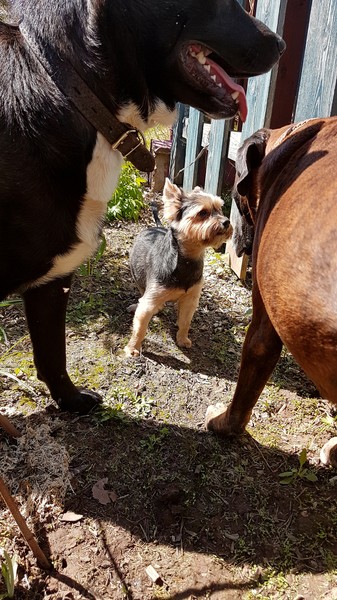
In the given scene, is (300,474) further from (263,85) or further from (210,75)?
(263,85)

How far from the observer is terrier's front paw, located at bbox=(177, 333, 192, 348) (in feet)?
12.0

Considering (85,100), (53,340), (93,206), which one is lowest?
(53,340)

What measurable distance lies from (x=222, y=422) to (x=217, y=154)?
3.02 meters

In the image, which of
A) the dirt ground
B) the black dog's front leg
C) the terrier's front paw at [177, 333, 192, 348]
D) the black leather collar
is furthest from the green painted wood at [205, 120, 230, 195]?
the black leather collar

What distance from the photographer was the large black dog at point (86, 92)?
1.83 metres

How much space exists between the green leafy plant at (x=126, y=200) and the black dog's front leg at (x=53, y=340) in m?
2.91

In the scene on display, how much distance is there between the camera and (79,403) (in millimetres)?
2805

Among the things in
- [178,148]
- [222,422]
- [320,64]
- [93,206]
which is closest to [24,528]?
[222,422]

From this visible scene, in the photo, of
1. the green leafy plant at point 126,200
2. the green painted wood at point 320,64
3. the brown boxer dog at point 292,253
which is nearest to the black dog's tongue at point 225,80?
the brown boxer dog at point 292,253

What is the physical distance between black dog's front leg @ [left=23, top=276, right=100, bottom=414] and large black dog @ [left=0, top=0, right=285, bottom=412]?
0.85 feet

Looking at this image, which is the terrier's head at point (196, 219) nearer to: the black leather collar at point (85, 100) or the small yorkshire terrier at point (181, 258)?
the small yorkshire terrier at point (181, 258)

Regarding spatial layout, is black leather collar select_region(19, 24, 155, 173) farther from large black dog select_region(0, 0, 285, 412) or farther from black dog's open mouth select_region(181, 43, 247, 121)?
black dog's open mouth select_region(181, 43, 247, 121)

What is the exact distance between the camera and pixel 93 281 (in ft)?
14.1

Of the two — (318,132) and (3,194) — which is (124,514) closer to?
(3,194)
